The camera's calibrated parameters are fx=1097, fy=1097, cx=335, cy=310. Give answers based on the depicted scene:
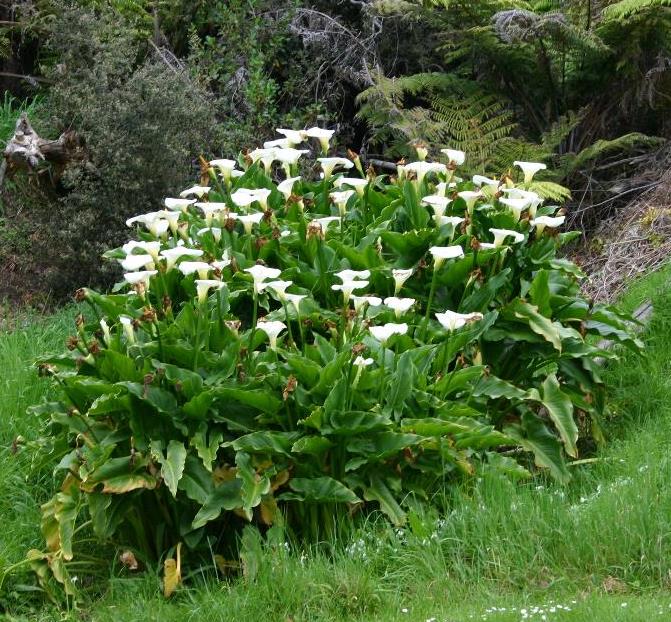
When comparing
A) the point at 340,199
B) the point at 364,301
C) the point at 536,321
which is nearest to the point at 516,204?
the point at 536,321

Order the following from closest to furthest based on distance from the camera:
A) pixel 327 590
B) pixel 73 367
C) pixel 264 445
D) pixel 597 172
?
pixel 327 590
pixel 264 445
pixel 73 367
pixel 597 172

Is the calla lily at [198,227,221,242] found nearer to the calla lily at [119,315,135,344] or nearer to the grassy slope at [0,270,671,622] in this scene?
the calla lily at [119,315,135,344]

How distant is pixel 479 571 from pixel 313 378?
98 cm

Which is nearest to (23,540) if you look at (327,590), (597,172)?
(327,590)

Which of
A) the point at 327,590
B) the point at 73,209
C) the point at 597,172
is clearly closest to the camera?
the point at 327,590

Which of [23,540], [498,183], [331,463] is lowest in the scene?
[23,540]

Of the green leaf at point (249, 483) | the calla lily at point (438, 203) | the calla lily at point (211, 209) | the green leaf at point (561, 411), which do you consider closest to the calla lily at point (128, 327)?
the green leaf at point (249, 483)

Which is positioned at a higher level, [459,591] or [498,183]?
[498,183]

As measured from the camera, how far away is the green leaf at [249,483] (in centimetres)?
394

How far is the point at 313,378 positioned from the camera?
4285mm

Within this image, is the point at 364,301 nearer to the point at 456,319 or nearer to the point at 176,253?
the point at 456,319

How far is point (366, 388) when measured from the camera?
4.27 meters

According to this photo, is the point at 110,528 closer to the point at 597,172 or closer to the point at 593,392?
the point at 593,392

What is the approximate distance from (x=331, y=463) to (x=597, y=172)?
5.43 m
